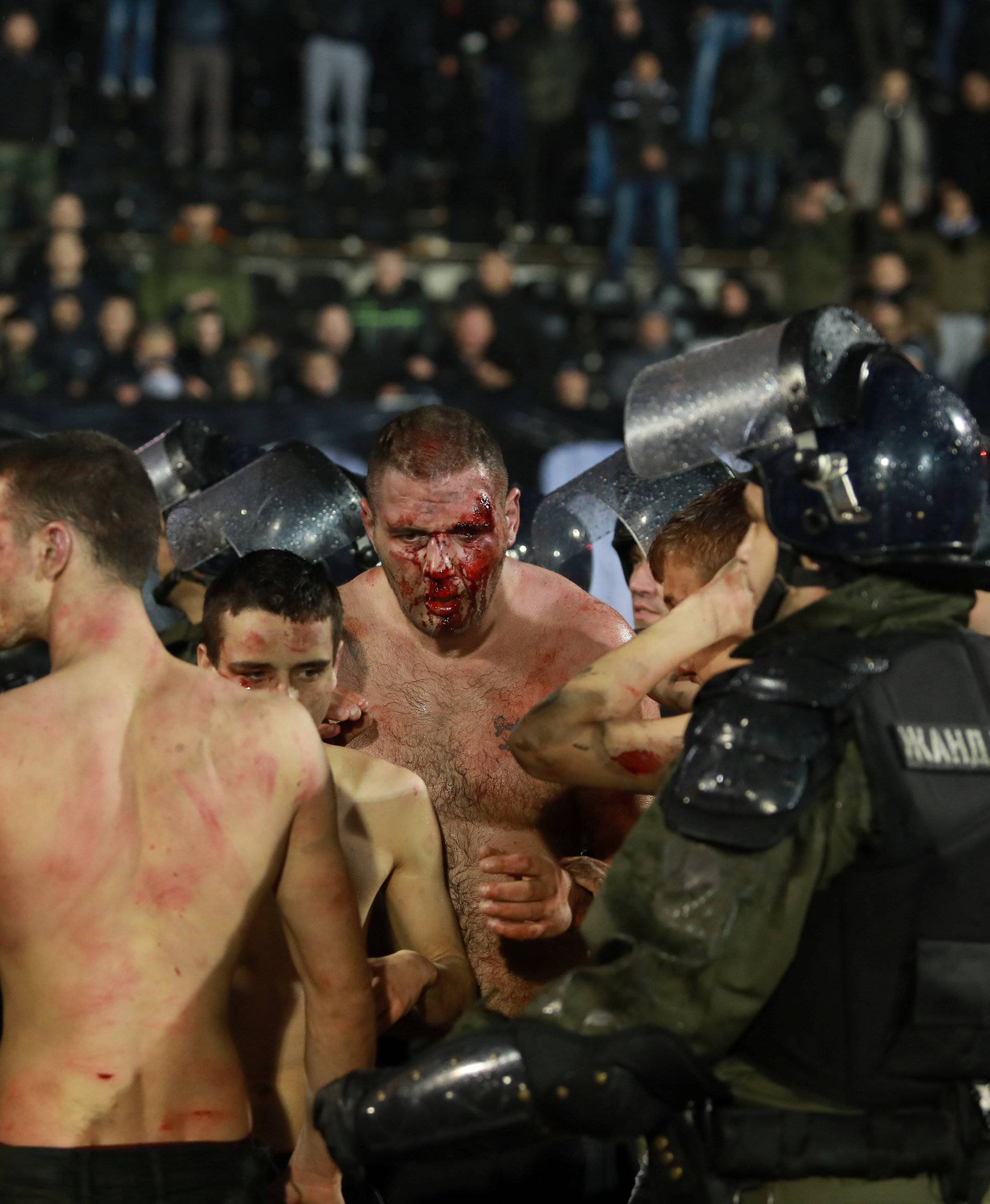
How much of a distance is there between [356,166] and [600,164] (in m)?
2.13

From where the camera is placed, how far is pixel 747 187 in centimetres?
1405

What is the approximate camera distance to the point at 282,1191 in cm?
306

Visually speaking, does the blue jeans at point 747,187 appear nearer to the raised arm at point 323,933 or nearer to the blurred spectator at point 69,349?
the blurred spectator at point 69,349

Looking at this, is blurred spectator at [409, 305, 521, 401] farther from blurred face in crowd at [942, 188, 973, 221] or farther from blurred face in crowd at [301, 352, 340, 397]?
blurred face in crowd at [942, 188, 973, 221]

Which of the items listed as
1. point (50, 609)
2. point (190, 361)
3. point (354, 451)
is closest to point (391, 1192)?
point (50, 609)

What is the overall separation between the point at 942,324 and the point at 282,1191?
394 inches

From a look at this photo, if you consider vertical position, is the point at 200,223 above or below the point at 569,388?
above

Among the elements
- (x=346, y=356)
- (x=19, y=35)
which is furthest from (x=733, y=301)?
(x=19, y=35)

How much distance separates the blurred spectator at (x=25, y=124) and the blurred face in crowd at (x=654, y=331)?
475 centimetres

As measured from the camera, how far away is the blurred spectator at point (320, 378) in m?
10.2

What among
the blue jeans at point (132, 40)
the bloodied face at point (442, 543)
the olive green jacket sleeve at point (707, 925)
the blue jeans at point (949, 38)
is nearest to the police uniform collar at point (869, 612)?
the olive green jacket sleeve at point (707, 925)

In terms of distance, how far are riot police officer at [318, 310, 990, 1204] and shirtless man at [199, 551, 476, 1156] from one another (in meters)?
0.76

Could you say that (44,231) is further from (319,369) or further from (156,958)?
(156,958)

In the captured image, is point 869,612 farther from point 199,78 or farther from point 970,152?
Answer: point 970,152
